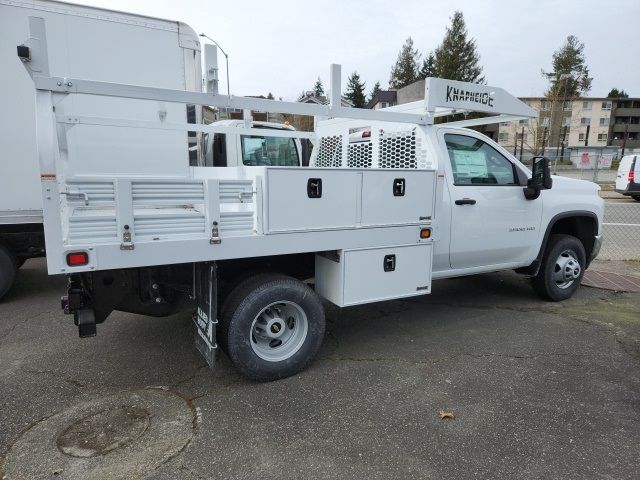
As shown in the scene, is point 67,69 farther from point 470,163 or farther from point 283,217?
point 470,163

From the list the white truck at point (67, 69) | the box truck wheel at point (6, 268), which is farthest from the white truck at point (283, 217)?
the box truck wheel at point (6, 268)

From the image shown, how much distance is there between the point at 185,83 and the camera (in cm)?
566

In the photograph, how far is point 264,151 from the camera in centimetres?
776

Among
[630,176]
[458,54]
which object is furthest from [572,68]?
[630,176]

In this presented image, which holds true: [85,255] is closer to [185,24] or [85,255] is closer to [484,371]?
[484,371]

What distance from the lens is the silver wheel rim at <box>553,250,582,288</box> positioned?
546 centimetres

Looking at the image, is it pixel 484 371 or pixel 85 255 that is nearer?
pixel 85 255

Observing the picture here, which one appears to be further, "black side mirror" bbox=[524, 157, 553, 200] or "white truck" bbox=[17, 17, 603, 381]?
"black side mirror" bbox=[524, 157, 553, 200]

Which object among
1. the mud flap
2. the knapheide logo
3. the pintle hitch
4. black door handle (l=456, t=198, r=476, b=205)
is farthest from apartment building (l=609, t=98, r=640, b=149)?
the pintle hitch

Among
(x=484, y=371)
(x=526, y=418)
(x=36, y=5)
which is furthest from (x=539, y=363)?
(x=36, y=5)

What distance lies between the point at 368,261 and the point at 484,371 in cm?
135

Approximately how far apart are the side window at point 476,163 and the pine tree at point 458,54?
174ft

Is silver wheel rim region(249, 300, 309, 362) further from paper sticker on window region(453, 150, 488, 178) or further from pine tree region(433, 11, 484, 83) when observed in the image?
pine tree region(433, 11, 484, 83)

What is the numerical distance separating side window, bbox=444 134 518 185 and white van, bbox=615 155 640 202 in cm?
1672
